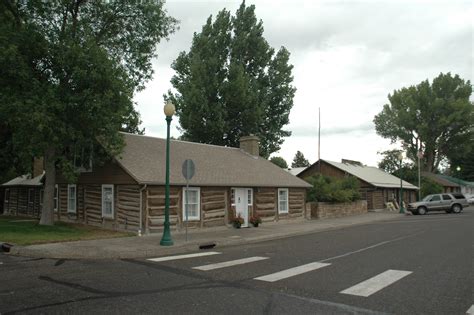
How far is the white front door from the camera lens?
22625 mm

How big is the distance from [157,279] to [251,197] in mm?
14876

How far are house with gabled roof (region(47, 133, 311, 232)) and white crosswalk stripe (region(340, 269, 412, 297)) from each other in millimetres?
9290

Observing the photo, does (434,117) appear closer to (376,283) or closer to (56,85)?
(56,85)

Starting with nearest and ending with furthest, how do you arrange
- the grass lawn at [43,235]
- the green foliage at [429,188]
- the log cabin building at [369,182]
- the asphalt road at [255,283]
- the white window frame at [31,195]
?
the asphalt road at [255,283] < the grass lawn at [43,235] < the white window frame at [31,195] < the log cabin building at [369,182] < the green foliage at [429,188]

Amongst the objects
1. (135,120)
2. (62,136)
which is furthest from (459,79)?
(62,136)

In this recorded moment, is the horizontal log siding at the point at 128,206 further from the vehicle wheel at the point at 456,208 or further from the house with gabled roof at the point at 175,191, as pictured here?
the vehicle wheel at the point at 456,208

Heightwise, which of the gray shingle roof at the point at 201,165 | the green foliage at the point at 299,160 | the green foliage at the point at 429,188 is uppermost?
the green foliage at the point at 299,160

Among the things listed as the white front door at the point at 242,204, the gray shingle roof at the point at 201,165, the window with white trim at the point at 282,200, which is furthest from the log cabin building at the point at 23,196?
the window with white trim at the point at 282,200

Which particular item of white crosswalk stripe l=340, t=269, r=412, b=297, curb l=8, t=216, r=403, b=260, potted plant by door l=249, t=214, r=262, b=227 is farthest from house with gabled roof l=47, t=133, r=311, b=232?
white crosswalk stripe l=340, t=269, r=412, b=297

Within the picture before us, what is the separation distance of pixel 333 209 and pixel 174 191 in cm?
1594

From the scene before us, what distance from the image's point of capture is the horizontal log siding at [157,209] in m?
18.4

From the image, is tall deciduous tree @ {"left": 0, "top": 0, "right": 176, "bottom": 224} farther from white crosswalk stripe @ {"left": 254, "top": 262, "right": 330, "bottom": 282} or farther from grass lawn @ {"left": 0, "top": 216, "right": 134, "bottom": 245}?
white crosswalk stripe @ {"left": 254, "top": 262, "right": 330, "bottom": 282}

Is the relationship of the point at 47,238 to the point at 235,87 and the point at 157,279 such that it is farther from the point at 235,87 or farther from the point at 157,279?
the point at 235,87

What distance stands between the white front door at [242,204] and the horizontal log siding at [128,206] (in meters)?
5.78
